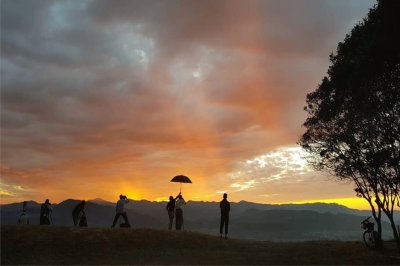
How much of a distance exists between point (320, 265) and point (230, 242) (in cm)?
826

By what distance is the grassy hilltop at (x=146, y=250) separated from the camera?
814 inches

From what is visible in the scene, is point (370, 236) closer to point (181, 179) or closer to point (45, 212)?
point (181, 179)

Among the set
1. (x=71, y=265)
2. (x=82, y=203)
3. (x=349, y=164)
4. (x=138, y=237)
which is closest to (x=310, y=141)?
(x=349, y=164)

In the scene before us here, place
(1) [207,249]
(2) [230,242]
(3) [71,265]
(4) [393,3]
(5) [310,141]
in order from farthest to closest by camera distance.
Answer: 1. (5) [310,141]
2. (2) [230,242]
3. (1) [207,249]
4. (4) [393,3]
5. (3) [71,265]

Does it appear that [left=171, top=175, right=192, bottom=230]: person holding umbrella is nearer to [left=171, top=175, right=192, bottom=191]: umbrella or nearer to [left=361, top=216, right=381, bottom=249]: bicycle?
[left=171, top=175, right=192, bottom=191]: umbrella

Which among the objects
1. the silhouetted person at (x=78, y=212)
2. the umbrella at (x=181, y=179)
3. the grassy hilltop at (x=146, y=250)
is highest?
the umbrella at (x=181, y=179)

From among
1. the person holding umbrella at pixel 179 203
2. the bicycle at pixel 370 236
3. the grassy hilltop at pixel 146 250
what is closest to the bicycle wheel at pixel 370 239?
the bicycle at pixel 370 236

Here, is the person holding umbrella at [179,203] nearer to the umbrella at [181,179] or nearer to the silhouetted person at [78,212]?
the umbrella at [181,179]

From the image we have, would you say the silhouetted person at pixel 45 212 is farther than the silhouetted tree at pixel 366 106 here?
Yes

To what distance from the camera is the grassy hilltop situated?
20675 millimetres

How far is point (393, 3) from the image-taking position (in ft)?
69.2

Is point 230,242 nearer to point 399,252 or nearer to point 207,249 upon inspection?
point 207,249

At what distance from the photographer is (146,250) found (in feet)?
76.4

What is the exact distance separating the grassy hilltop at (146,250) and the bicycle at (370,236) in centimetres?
82
